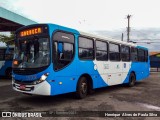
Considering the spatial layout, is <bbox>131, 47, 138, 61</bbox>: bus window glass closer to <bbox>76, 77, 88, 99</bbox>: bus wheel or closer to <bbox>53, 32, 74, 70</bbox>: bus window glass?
<bbox>76, 77, 88, 99</bbox>: bus wheel

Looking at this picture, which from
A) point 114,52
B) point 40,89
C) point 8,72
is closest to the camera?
point 40,89

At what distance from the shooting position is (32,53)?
337 inches

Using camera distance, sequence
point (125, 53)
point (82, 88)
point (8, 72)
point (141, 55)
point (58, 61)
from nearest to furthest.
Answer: point (58, 61)
point (82, 88)
point (125, 53)
point (141, 55)
point (8, 72)

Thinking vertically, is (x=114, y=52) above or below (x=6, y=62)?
above

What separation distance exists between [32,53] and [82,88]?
8.75 ft

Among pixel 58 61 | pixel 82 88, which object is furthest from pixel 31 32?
pixel 82 88

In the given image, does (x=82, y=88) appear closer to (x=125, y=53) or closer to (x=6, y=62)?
(x=125, y=53)

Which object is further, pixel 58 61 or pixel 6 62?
pixel 6 62

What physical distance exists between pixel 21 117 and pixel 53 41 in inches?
112

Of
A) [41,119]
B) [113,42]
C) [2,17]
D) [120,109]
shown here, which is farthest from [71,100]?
[2,17]

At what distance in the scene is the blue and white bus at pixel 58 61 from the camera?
8188mm

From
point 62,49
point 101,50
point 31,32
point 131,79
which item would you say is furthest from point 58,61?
point 131,79

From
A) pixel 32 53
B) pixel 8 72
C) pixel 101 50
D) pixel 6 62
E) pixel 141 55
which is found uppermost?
pixel 101 50

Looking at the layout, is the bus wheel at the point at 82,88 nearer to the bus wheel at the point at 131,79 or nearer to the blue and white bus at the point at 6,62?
the bus wheel at the point at 131,79
